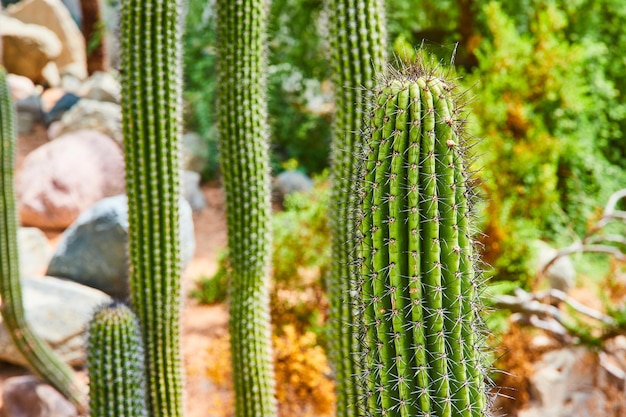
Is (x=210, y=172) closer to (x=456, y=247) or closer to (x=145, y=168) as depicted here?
(x=145, y=168)

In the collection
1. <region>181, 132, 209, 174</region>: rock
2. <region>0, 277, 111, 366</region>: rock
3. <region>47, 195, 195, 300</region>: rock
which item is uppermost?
<region>181, 132, 209, 174</region>: rock

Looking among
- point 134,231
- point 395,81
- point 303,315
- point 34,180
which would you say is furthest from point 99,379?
point 34,180

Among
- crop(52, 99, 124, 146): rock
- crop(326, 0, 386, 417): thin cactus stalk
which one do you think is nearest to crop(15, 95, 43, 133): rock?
crop(52, 99, 124, 146): rock

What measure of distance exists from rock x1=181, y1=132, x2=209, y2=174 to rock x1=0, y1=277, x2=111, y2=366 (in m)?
3.97

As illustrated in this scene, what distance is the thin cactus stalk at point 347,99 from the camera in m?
2.72

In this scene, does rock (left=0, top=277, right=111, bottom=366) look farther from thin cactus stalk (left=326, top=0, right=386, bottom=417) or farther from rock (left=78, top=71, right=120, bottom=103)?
rock (left=78, top=71, right=120, bottom=103)

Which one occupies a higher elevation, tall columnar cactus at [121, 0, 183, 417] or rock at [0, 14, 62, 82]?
rock at [0, 14, 62, 82]

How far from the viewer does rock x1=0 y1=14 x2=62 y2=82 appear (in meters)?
11.3

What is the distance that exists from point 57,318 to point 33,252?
5.12 feet

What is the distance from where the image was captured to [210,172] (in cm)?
926

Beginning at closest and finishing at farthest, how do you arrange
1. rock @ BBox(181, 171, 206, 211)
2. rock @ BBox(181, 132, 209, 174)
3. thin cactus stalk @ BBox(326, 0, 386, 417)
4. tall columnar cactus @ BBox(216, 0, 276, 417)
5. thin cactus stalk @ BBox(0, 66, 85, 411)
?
1. thin cactus stalk @ BBox(326, 0, 386, 417)
2. tall columnar cactus @ BBox(216, 0, 276, 417)
3. thin cactus stalk @ BBox(0, 66, 85, 411)
4. rock @ BBox(181, 171, 206, 211)
5. rock @ BBox(181, 132, 209, 174)

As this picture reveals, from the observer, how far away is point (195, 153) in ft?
29.8

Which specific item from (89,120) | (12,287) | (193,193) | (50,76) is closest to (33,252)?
(12,287)

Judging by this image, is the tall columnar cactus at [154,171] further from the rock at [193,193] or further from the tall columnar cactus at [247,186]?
the rock at [193,193]
